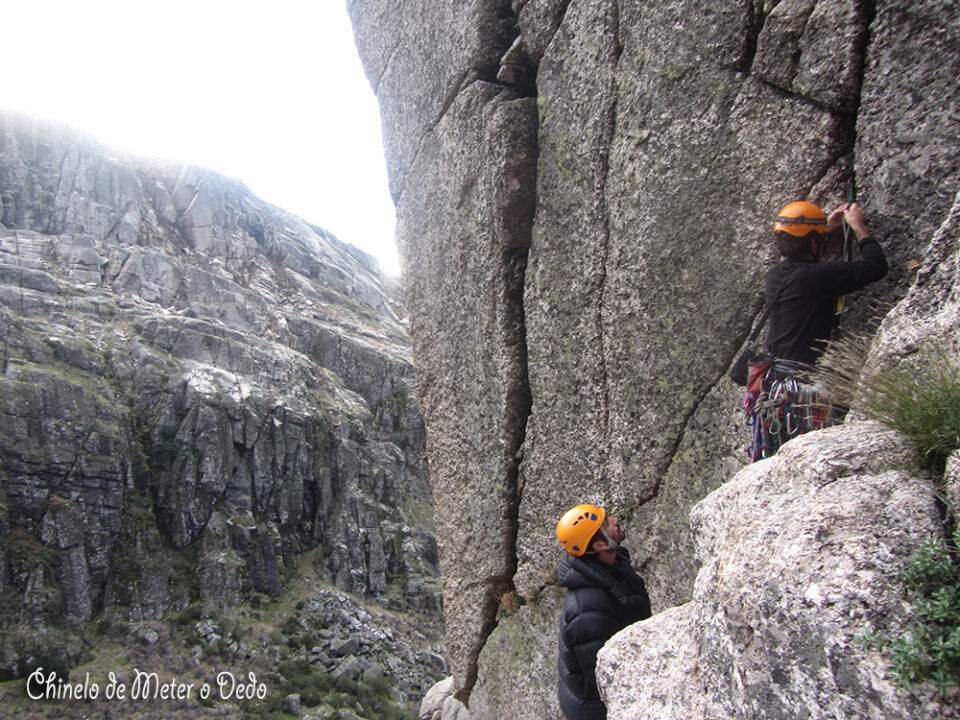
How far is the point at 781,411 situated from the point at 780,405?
0.05 metres

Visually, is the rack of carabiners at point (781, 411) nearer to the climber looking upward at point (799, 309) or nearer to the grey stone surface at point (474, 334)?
the climber looking upward at point (799, 309)

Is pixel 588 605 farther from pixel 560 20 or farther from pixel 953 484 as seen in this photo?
pixel 560 20

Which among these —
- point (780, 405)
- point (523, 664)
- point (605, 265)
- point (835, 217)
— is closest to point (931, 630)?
point (780, 405)

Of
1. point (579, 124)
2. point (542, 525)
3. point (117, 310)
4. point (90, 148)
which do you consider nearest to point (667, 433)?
point (542, 525)

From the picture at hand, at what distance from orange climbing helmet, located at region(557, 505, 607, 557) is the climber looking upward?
145cm

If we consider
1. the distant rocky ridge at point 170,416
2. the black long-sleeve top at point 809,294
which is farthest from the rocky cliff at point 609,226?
the distant rocky ridge at point 170,416

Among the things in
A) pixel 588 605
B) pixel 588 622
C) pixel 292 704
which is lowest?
pixel 292 704

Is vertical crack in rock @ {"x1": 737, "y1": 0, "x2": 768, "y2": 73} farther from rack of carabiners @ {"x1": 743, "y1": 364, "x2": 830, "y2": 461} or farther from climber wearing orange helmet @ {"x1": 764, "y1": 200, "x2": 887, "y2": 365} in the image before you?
rack of carabiners @ {"x1": 743, "y1": 364, "x2": 830, "y2": 461}

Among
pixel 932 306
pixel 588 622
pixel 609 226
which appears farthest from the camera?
pixel 609 226

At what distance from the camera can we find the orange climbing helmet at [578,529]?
6.12 m

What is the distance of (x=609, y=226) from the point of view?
27.3 feet

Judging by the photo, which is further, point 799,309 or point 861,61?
point 861,61

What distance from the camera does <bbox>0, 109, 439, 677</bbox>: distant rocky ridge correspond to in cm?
8150

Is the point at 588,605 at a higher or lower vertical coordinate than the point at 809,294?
lower
